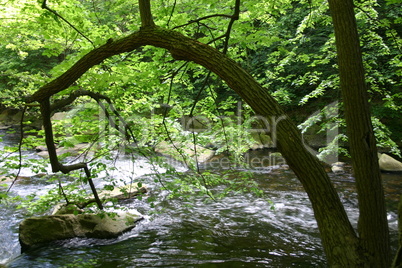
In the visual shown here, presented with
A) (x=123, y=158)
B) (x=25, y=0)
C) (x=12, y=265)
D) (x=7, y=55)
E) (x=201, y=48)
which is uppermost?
(x=7, y=55)

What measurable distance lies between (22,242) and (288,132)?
4683 millimetres

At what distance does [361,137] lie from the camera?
2.21 metres

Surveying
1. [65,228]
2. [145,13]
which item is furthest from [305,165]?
[65,228]

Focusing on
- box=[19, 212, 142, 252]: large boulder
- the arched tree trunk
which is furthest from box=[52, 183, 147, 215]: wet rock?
the arched tree trunk

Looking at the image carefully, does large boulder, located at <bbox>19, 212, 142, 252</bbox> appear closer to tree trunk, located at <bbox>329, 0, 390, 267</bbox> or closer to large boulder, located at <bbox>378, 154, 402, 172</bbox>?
tree trunk, located at <bbox>329, 0, 390, 267</bbox>

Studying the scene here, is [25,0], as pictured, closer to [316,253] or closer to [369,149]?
[369,149]

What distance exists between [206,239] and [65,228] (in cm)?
249

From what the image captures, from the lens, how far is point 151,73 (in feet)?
11.8

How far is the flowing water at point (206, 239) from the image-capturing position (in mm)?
4109

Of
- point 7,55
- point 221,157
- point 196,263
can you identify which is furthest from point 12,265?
point 7,55

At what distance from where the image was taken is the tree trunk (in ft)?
7.19

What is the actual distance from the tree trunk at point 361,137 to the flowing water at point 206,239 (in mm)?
1993

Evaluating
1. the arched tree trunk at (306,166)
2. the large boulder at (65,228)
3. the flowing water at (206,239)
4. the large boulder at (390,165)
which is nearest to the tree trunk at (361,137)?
the arched tree trunk at (306,166)

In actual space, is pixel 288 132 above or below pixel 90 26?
below
